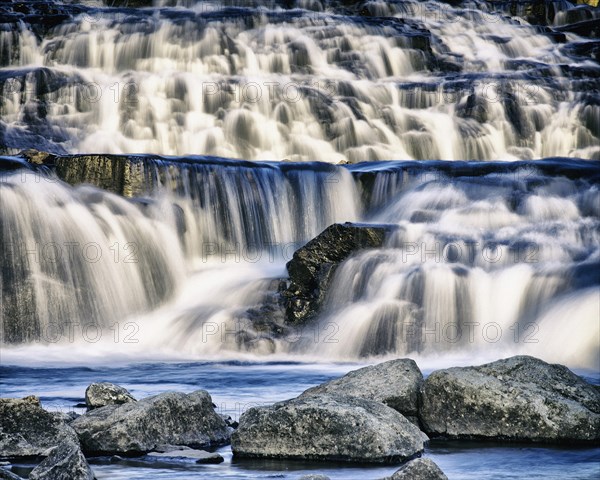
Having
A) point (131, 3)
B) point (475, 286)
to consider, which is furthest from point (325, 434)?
point (131, 3)

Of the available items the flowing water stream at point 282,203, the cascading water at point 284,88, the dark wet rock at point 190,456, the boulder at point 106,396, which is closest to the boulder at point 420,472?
the flowing water stream at point 282,203

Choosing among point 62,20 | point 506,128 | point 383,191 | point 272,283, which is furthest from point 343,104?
point 272,283

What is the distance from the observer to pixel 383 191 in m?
17.5

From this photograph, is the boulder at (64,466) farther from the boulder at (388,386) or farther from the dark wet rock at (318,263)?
the dark wet rock at (318,263)

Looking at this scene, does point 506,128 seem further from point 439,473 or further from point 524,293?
point 439,473

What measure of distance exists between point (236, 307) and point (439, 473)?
8622 mm

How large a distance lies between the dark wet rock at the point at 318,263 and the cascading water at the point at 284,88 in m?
7.04

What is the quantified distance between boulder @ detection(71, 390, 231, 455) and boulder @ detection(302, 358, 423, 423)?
0.79m

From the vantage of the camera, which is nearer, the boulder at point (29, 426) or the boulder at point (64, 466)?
the boulder at point (64, 466)

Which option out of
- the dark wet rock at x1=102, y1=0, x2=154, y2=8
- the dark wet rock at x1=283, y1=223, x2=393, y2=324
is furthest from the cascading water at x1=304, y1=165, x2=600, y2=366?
the dark wet rock at x1=102, y1=0, x2=154, y2=8

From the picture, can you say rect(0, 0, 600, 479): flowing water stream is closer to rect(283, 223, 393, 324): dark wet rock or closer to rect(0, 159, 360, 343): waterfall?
rect(0, 159, 360, 343): waterfall

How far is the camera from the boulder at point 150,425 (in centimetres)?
710

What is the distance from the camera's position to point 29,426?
23.2 ft

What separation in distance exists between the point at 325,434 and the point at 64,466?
1756mm
